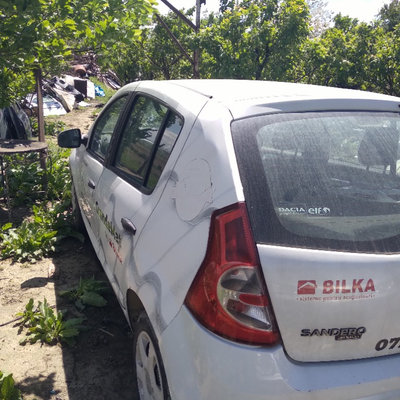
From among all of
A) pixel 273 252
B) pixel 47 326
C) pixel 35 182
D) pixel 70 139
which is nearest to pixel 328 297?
pixel 273 252

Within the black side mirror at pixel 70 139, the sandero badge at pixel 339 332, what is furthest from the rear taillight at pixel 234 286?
the black side mirror at pixel 70 139

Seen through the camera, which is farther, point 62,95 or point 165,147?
point 62,95

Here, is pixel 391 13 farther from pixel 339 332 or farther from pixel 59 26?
pixel 339 332

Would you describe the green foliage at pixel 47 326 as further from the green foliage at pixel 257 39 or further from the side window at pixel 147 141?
the green foliage at pixel 257 39

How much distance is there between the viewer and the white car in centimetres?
147

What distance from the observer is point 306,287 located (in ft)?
4.79

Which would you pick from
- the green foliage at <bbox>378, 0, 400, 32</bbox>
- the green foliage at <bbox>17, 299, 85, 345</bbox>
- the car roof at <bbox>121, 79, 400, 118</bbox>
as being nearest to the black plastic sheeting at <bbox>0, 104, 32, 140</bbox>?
the green foliage at <bbox>17, 299, 85, 345</bbox>

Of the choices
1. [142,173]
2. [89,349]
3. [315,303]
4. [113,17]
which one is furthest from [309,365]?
[113,17]

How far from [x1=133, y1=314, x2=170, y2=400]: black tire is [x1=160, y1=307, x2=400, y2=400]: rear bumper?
282 millimetres

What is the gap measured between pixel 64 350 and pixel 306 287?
2099 mm

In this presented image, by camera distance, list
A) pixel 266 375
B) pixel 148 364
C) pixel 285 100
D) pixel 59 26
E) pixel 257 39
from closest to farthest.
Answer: pixel 266 375 < pixel 285 100 < pixel 148 364 < pixel 59 26 < pixel 257 39

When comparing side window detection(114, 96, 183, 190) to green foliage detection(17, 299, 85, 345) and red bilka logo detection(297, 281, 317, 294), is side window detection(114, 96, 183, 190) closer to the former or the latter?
red bilka logo detection(297, 281, 317, 294)

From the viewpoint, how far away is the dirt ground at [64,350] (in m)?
2.58

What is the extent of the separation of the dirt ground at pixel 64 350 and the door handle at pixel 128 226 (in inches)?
41.2
